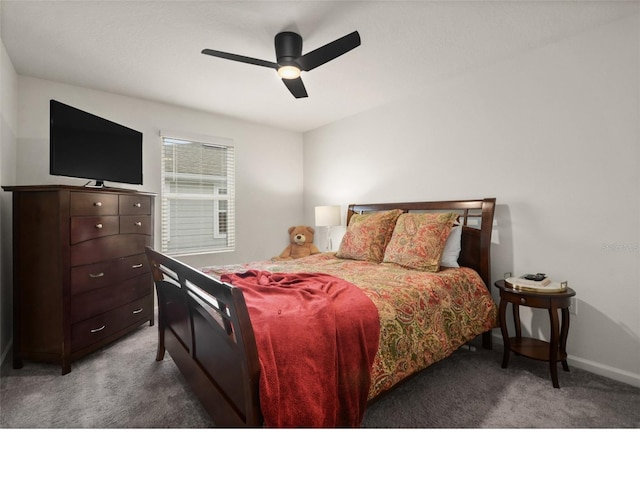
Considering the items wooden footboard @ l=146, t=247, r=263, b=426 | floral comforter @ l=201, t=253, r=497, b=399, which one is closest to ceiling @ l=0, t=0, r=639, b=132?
wooden footboard @ l=146, t=247, r=263, b=426

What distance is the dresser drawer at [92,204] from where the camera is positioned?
2.17 m

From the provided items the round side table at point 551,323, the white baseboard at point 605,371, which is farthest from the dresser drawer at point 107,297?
the white baseboard at point 605,371

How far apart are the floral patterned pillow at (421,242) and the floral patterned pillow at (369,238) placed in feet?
0.43

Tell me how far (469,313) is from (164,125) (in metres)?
3.63

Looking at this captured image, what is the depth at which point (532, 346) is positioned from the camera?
2.22m

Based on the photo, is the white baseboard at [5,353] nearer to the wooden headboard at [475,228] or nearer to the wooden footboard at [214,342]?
the wooden footboard at [214,342]

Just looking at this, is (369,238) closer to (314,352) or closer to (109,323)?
(314,352)

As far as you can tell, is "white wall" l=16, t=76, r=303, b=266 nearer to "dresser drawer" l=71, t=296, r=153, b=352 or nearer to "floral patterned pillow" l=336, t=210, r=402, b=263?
"dresser drawer" l=71, t=296, r=153, b=352

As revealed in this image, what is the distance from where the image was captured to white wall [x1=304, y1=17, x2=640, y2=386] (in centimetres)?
201

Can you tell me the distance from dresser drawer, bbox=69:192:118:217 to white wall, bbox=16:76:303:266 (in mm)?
874

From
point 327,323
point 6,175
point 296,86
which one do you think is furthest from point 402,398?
point 6,175

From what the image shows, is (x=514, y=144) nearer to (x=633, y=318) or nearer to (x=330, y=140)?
(x=633, y=318)

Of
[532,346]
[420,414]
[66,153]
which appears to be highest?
[66,153]
